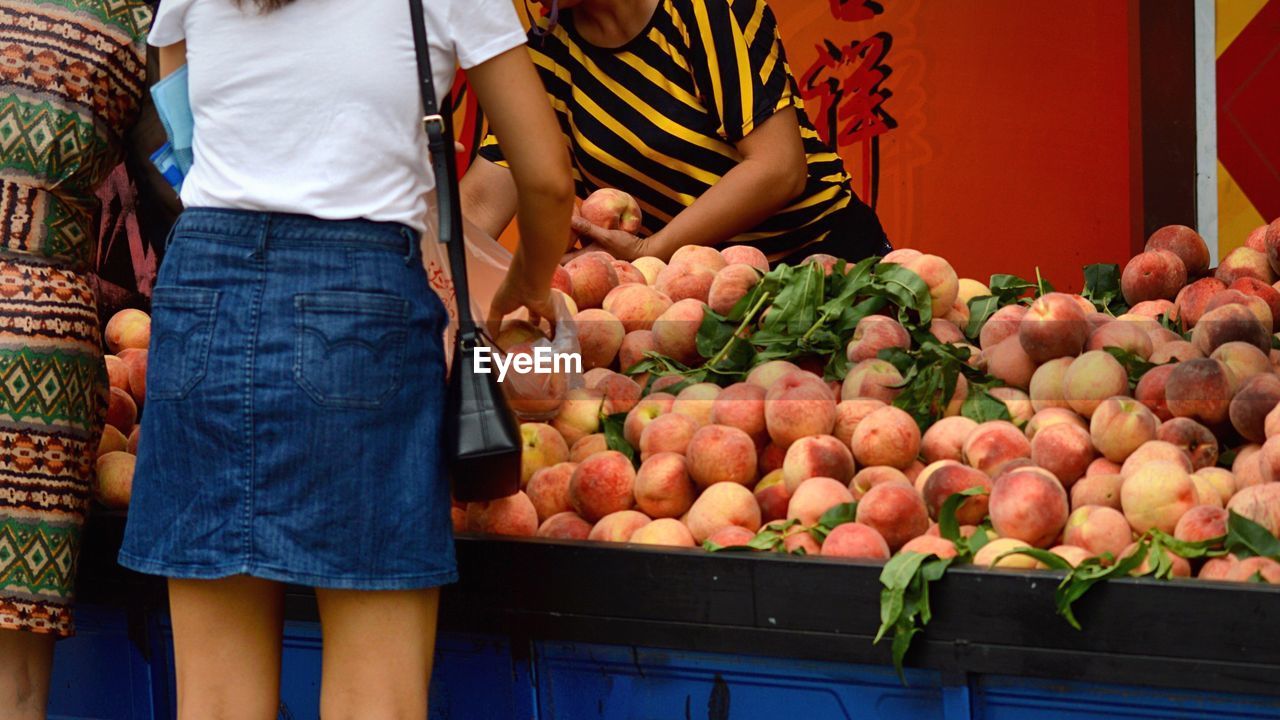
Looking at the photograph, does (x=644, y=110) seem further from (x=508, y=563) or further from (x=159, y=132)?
(x=508, y=563)

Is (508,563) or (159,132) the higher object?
(159,132)

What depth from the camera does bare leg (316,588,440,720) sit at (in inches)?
67.8

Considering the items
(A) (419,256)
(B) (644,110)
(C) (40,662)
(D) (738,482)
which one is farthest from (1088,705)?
(B) (644,110)

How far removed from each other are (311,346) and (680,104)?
1932 millimetres

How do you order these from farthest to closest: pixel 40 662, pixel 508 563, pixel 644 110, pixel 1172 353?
pixel 644 110 < pixel 1172 353 < pixel 40 662 < pixel 508 563

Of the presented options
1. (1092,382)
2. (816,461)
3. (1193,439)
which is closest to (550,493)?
(816,461)

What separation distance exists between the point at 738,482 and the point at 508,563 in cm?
40

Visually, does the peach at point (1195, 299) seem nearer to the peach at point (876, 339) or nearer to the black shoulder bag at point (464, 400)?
the peach at point (876, 339)

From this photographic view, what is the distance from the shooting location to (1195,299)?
256cm

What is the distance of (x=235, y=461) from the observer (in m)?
1.68

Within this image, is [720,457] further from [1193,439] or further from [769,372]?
[1193,439]

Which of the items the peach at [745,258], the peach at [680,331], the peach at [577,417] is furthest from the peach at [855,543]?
the peach at [745,258]

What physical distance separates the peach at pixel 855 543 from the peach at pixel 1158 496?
0.33m

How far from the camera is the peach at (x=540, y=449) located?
2338 millimetres
